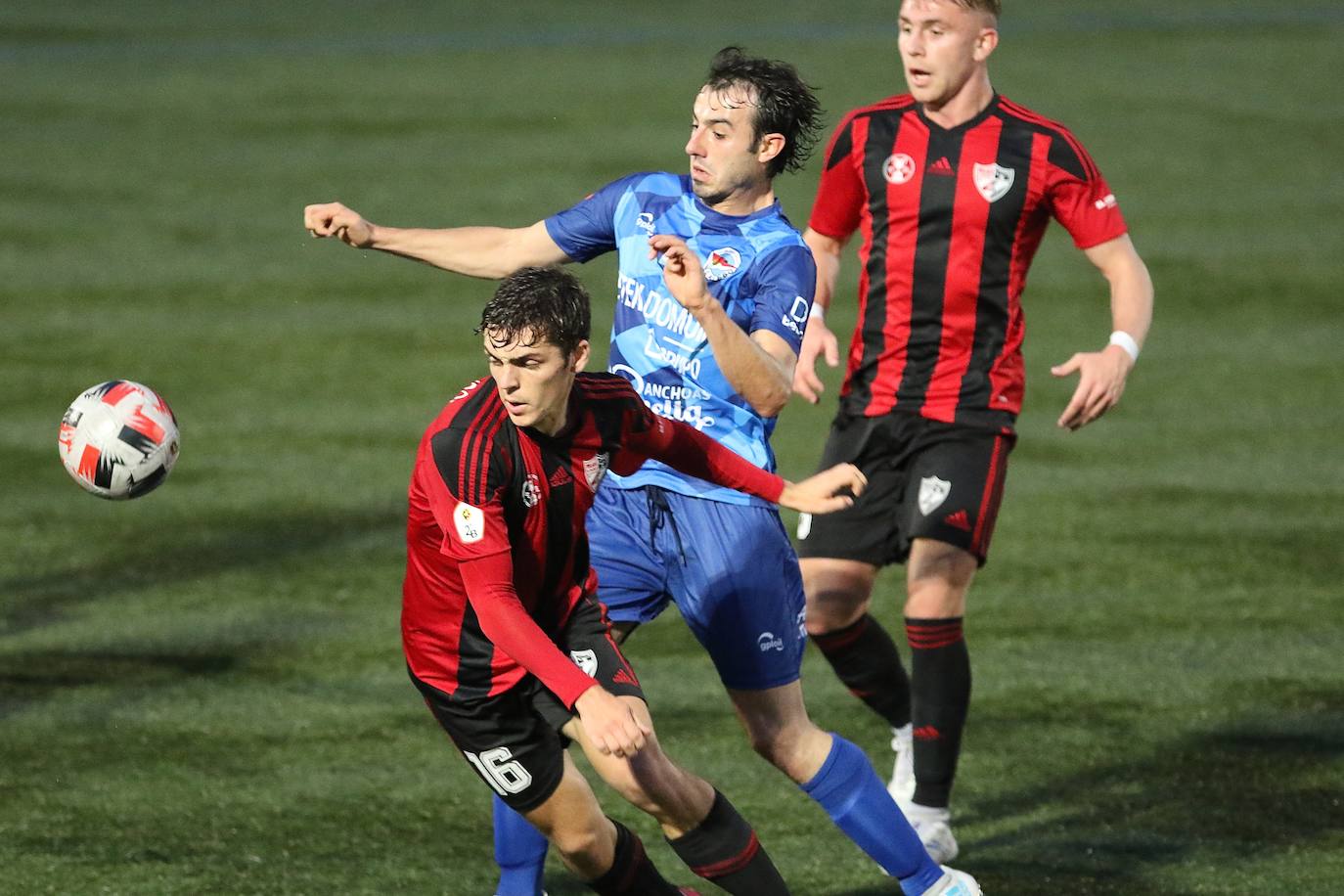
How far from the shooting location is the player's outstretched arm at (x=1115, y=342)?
5.96 metres

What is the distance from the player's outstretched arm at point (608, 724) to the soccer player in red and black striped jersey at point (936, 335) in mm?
2017

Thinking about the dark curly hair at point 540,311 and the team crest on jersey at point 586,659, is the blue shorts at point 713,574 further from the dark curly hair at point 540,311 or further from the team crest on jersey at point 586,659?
the dark curly hair at point 540,311

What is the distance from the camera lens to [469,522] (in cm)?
458

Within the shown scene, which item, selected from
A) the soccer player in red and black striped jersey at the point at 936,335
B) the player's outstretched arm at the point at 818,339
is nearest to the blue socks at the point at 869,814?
the soccer player in red and black striped jersey at the point at 936,335

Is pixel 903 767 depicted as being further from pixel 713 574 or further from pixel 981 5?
pixel 981 5

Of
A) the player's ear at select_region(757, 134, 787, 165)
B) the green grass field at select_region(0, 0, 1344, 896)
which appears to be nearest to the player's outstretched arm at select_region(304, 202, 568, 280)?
the player's ear at select_region(757, 134, 787, 165)

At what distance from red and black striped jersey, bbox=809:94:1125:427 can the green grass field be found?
4.44 ft

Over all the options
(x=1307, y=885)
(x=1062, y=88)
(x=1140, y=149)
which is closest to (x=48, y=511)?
(x=1307, y=885)

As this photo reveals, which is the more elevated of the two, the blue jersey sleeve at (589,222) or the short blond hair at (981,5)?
the short blond hair at (981,5)

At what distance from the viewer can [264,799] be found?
257 inches

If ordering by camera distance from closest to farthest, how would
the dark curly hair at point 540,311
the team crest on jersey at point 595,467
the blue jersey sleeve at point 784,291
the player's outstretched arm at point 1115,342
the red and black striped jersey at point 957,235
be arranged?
the dark curly hair at point 540,311
the team crest on jersey at point 595,467
the blue jersey sleeve at point 784,291
the player's outstretched arm at point 1115,342
the red and black striped jersey at point 957,235

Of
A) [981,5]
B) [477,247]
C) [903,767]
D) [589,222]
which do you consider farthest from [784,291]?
[903,767]

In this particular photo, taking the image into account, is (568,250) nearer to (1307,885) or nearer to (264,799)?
A: (264,799)

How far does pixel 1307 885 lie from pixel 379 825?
8.81 ft
